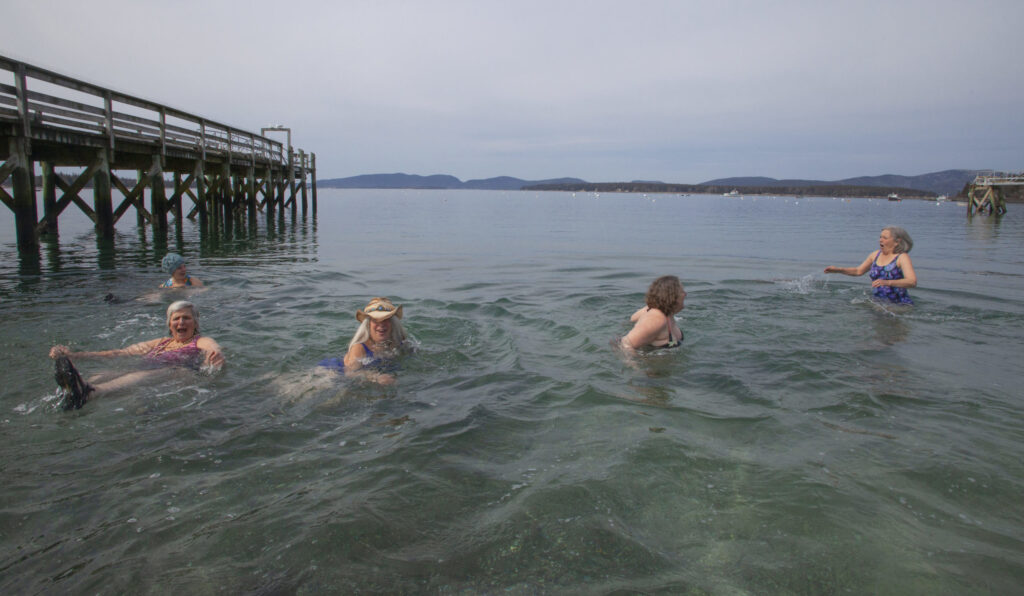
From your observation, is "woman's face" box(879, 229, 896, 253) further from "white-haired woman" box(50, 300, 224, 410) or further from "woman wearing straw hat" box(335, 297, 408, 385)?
"white-haired woman" box(50, 300, 224, 410)

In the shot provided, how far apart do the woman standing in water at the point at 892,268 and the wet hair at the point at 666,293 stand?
4.26m

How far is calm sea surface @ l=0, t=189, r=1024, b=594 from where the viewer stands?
301cm

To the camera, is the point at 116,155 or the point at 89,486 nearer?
the point at 89,486

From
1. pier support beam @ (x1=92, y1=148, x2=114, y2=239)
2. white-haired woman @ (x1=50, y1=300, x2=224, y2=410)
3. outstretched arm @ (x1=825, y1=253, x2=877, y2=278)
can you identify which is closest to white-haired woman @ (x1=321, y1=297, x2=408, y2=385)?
white-haired woman @ (x1=50, y1=300, x2=224, y2=410)

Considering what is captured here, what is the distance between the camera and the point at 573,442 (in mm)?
4594

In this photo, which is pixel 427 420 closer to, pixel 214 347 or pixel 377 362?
pixel 377 362

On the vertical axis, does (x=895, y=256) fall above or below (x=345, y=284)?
above

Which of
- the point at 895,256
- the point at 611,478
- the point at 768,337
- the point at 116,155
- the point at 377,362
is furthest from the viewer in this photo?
the point at 116,155

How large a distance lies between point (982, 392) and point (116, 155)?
22.5 m

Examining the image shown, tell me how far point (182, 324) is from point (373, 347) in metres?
1.93

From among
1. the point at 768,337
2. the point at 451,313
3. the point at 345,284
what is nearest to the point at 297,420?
the point at 451,313

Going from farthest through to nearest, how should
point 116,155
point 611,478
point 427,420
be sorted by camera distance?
1. point 116,155
2. point 427,420
3. point 611,478

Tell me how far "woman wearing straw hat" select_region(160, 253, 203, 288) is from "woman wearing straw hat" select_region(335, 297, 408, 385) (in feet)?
17.9

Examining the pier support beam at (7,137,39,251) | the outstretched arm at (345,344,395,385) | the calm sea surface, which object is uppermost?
the pier support beam at (7,137,39,251)
